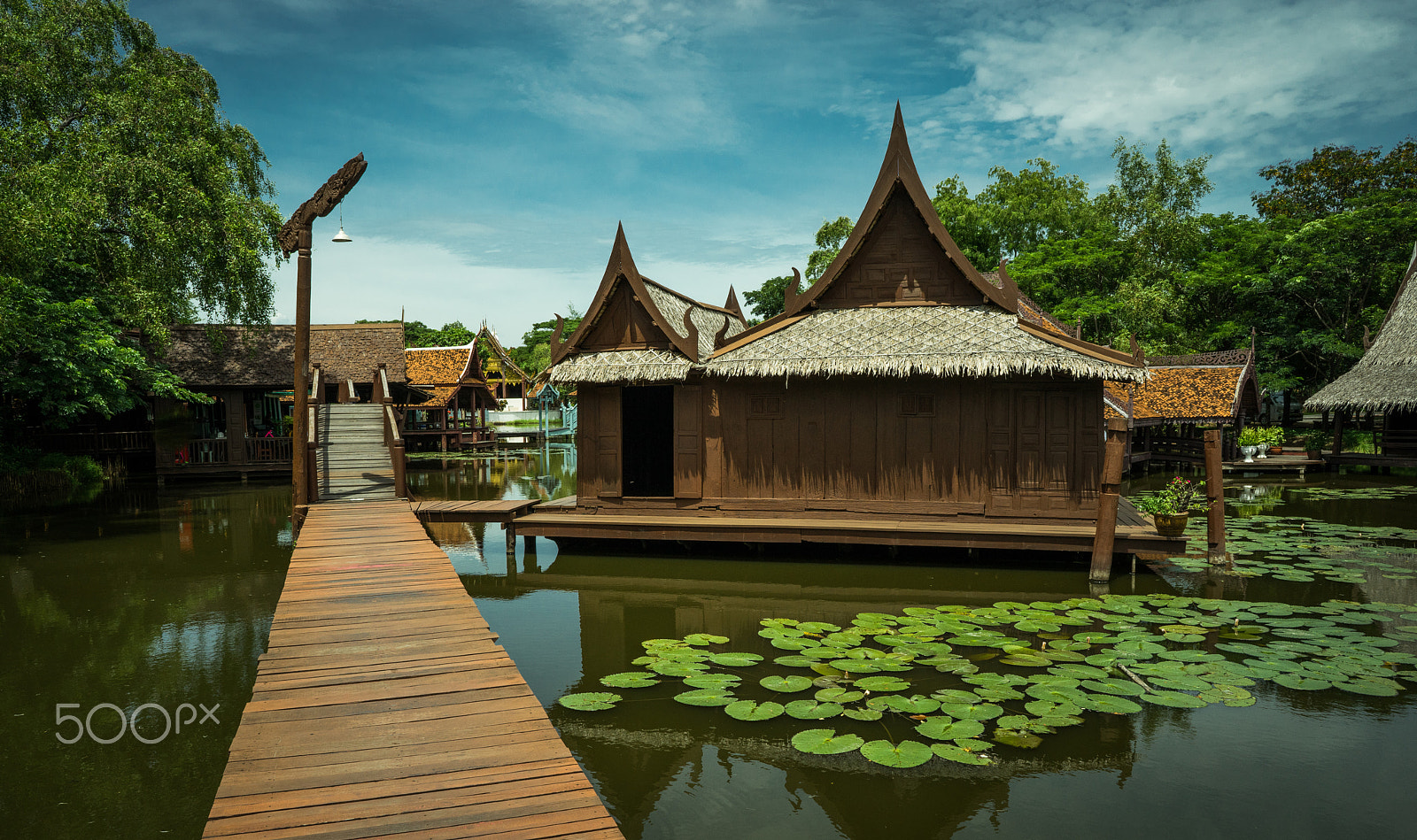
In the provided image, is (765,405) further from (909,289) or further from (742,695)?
(742,695)

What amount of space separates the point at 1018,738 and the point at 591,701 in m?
2.93

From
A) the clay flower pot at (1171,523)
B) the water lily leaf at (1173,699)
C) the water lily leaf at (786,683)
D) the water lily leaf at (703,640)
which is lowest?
the water lily leaf at (703,640)

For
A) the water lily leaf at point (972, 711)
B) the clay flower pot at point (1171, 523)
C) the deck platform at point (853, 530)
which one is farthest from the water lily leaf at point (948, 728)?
the clay flower pot at point (1171, 523)

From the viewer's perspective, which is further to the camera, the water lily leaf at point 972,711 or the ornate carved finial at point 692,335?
the ornate carved finial at point 692,335

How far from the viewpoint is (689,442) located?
452 inches

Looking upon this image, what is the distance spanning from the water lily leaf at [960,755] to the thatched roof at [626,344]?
6.99m

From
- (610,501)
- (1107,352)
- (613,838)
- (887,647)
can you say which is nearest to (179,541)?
(610,501)

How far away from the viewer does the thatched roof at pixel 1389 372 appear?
750 inches

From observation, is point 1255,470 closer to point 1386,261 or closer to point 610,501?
point 1386,261

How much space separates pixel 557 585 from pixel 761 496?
3.15 meters

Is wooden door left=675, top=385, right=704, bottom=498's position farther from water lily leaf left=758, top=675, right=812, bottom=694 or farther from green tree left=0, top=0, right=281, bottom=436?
green tree left=0, top=0, right=281, bottom=436

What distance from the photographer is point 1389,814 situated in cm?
423

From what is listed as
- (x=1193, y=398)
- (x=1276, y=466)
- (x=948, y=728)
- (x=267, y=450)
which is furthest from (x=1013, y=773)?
(x=267, y=450)

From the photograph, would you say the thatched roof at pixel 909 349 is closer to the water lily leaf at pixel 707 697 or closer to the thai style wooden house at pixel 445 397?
the water lily leaf at pixel 707 697
